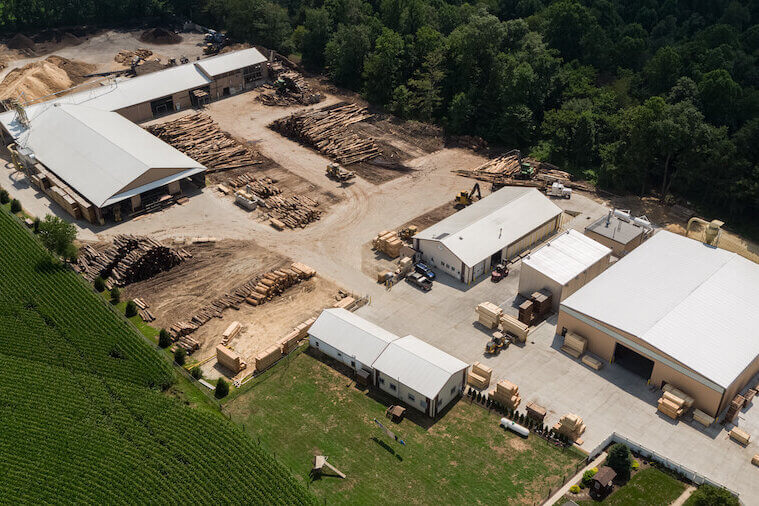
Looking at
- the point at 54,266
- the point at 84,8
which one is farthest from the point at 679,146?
the point at 84,8

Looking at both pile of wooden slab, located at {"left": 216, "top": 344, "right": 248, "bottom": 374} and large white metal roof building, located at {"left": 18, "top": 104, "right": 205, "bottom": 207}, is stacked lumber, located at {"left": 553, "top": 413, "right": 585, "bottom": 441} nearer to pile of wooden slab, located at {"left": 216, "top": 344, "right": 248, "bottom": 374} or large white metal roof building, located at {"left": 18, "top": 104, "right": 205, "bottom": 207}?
pile of wooden slab, located at {"left": 216, "top": 344, "right": 248, "bottom": 374}

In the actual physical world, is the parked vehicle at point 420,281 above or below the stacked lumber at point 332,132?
below

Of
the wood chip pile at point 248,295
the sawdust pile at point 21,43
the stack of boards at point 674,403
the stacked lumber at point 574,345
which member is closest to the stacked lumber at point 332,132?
the wood chip pile at point 248,295

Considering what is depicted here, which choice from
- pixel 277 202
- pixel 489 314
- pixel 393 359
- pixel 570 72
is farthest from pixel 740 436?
pixel 570 72

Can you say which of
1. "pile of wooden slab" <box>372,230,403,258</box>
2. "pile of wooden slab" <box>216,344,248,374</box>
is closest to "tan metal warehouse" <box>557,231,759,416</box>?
"pile of wooden slab" <box>372,230,403,258</box>

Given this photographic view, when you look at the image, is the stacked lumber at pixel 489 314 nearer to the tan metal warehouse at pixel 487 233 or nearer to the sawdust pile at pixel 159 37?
the tan metal warehouse at pixel 487 233

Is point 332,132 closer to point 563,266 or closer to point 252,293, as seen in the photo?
point 252,293
